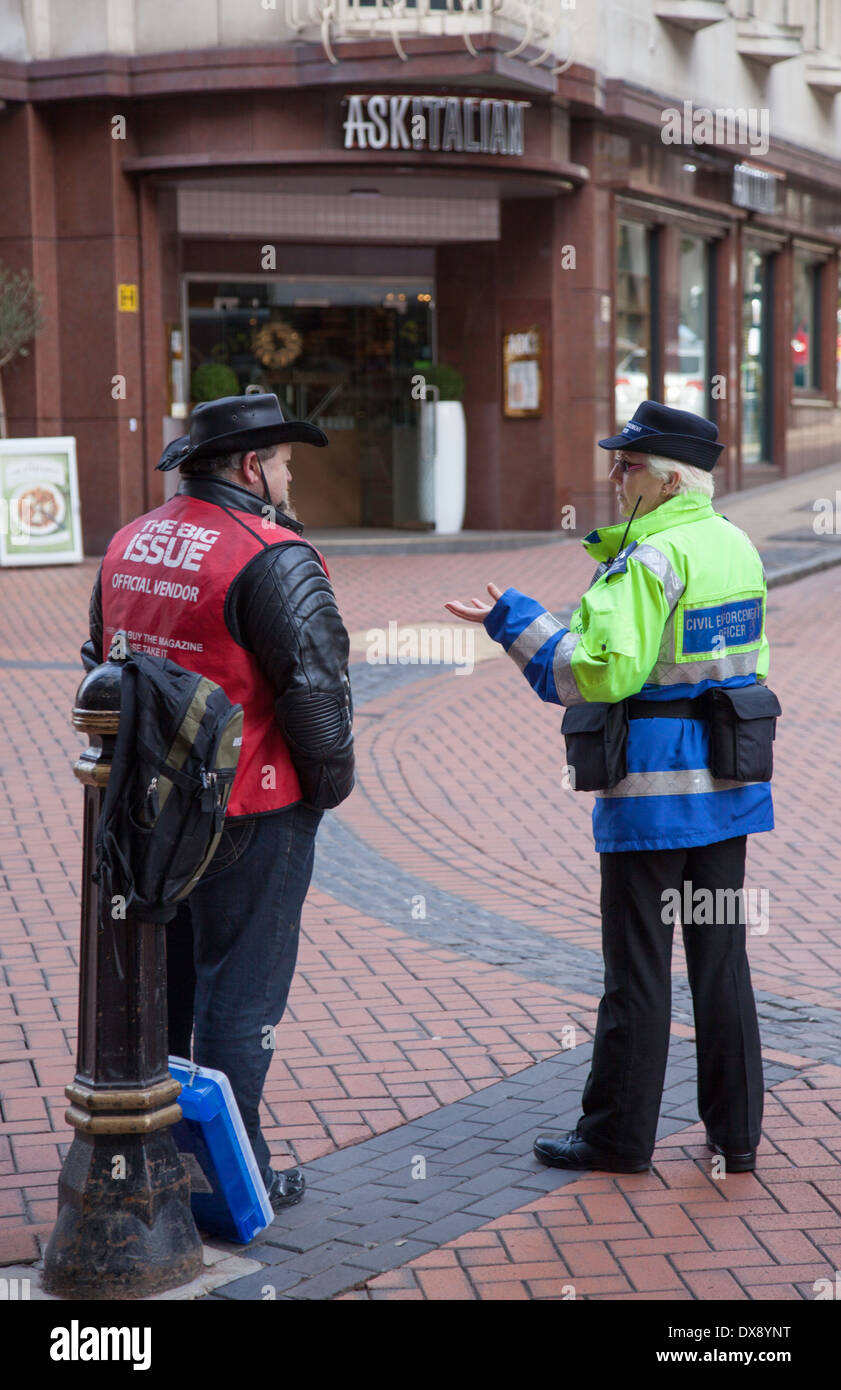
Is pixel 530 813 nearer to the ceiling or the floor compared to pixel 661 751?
nearer to the floor

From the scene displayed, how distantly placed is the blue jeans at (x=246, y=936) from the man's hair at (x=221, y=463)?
747 mm

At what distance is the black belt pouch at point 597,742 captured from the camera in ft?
12.3

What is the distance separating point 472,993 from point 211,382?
13.5 m

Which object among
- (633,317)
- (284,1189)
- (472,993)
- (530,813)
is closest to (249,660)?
(284,1189)

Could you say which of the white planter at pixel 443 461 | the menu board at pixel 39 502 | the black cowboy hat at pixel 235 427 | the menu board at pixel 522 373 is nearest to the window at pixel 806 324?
the menu board at pixel 522 373

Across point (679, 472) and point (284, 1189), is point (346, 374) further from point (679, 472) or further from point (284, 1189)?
point (284, 1189)

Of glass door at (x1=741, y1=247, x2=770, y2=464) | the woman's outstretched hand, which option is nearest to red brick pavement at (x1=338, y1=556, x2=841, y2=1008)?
the woman's outstretched hand

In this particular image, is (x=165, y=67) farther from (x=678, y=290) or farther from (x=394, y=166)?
(x=678, y=290)

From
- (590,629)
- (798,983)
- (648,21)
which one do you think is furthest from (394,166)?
(590,629)

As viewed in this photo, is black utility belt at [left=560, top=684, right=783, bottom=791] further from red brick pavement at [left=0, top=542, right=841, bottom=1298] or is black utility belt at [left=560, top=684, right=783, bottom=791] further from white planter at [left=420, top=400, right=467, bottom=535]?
white planter at [left=420, top=400, right=467, bottom=535]

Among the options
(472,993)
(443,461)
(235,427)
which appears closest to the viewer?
(235,427)

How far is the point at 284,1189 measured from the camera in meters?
3.76

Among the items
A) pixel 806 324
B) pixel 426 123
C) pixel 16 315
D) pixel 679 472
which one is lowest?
pixel 679 472
